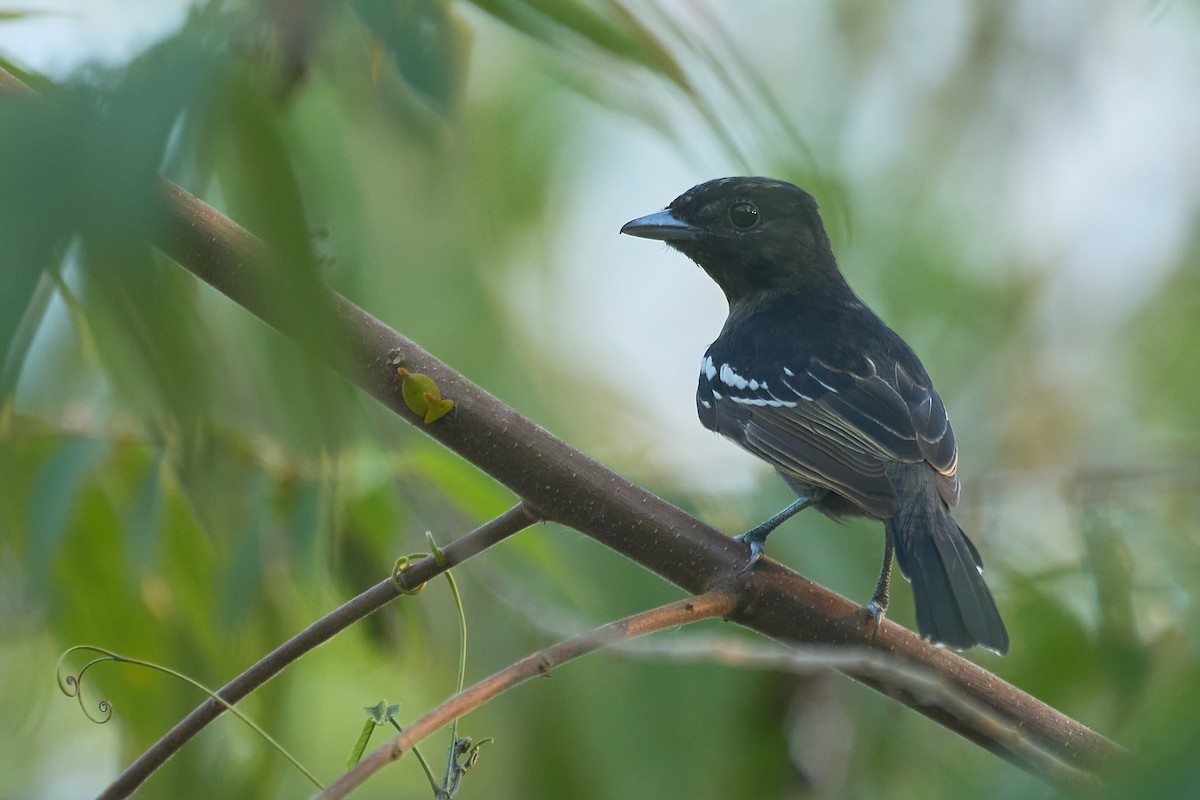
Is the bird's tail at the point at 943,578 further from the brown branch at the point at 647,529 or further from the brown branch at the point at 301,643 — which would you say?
the brown branch at the point at 301,643

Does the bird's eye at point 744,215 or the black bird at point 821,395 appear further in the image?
the bird's eye at point 744,215

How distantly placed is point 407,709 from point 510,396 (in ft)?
4.92

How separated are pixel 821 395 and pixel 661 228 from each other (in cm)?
90

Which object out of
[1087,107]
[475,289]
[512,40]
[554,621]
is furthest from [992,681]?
[1087,107]

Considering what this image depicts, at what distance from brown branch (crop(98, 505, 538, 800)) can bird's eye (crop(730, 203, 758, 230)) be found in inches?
102

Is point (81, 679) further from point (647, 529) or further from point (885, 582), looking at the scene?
point (885, 582)

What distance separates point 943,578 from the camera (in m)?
3.24

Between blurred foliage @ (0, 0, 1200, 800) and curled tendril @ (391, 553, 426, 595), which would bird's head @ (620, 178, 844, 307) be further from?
curled tendril @ (391, 553, 426, 595)

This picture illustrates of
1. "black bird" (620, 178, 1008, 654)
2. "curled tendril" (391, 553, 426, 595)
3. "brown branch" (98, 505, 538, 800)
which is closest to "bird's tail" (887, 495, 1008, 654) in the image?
"black bird" (620, 178, 1008, 654)

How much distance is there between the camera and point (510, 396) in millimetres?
5684

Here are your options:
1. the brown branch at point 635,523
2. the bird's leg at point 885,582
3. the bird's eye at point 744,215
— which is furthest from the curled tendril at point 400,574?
Answer: the bird's eye at point 744,215

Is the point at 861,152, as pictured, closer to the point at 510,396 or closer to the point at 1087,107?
the point at 1087,107

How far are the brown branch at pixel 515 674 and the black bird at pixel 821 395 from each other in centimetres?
97

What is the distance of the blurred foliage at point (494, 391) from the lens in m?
1.57
